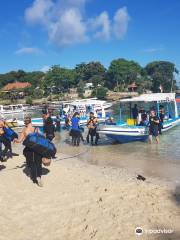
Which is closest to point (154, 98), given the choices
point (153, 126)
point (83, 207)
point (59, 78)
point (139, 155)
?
point (153, 126)

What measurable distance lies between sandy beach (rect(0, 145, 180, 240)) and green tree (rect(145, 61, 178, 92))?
103 m

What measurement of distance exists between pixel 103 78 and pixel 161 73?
67.4 ft

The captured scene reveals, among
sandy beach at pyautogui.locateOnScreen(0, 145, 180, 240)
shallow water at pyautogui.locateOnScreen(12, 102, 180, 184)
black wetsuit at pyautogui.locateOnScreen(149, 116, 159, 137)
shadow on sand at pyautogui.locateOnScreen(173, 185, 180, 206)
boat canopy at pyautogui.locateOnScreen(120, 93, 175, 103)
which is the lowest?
shallow water at pyautogui.locateOnScreen(12, 102, 180, 184)

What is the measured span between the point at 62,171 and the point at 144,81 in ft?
336

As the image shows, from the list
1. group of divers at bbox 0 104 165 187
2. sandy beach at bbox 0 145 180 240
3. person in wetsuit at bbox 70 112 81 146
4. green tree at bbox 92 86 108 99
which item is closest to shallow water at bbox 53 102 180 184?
person in wetsuit at bbox 70 112 81 146

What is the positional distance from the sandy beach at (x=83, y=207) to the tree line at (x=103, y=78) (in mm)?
88428

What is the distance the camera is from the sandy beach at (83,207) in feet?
22.0

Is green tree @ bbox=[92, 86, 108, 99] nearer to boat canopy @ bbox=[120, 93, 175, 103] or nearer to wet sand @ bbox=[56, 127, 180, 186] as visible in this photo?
boat canopy @ bbox=[120, 93, 175, 103]

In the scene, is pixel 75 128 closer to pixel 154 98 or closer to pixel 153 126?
pixel 153 126

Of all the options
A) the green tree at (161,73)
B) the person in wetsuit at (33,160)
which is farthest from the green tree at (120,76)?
the person in wetsuit at (33,160)

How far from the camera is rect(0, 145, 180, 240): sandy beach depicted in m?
6.70

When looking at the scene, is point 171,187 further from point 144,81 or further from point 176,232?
point 144,81

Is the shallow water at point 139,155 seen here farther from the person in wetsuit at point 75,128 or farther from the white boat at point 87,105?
the white boat at point 87,105

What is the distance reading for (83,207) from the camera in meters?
7.95
